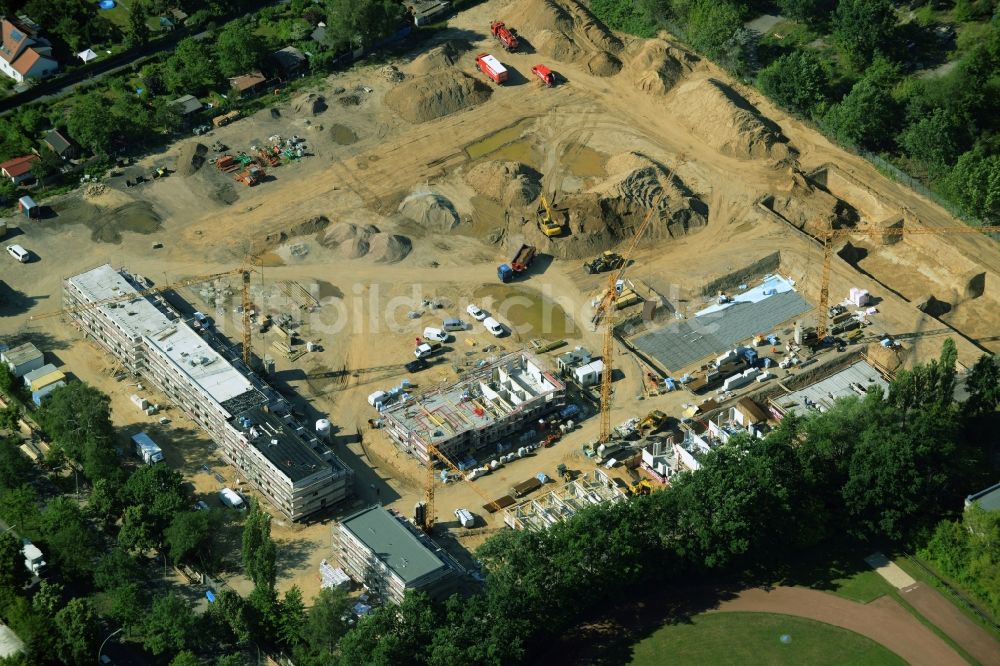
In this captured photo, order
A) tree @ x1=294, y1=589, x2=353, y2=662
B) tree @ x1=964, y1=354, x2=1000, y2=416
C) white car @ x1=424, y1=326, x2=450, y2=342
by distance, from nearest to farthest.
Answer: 1. tree @ x1=294, y1=589, x2=353, y2=662
2. tree @ x1=964, y1=354, x2=1000, y2=416
3. white car @ x1=424, y1=326, x2=450, y2=342

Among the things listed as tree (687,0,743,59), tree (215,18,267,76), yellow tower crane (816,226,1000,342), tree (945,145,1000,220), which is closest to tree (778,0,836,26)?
tree (687,0,743,59)

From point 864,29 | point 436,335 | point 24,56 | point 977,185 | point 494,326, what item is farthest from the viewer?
point 24,56

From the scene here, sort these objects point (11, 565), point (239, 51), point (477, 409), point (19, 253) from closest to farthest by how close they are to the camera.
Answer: point (11, 565)
point (477, 409)
point (19, 253)
point (239, 51)

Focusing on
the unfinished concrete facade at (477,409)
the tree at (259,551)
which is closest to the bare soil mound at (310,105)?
the unfinished concrete facade at (477,409)

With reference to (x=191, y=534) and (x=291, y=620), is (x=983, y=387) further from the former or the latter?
(x=191, y=534)

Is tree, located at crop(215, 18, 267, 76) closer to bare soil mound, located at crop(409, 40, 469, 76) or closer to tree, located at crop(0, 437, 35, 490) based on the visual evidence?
bare soil mound, located at crop(409, 40, 469, 76)

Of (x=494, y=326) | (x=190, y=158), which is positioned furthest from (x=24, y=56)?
(x=494, y=326)

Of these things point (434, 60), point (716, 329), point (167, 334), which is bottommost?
point (716, 329)
